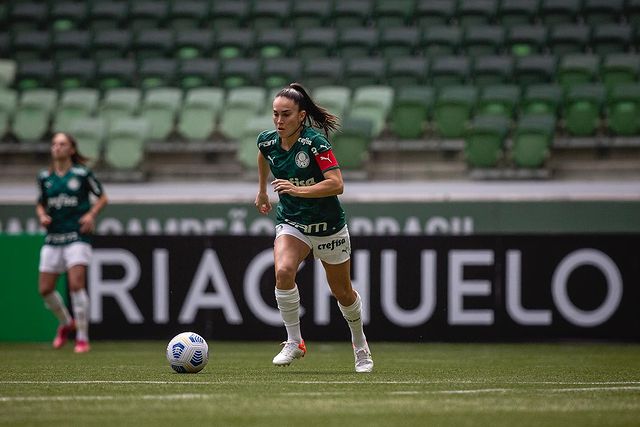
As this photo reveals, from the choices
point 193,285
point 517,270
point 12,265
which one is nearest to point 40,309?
point 12,265

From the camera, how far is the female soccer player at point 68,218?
12.2 m

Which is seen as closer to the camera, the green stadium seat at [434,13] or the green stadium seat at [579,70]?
the green stadium seat at [579,70]

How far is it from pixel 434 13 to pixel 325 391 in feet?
48.2

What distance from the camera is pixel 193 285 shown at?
45.9 feet

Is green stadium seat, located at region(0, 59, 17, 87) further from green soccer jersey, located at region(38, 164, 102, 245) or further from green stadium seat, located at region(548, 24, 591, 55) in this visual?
green stadium seat, located at region(548, 24, 591, 55)

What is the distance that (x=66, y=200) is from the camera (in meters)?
12.3

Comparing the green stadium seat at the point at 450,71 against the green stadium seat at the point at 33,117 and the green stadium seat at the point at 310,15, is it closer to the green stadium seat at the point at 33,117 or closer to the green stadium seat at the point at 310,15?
the green stadium seat at the point at 310,15

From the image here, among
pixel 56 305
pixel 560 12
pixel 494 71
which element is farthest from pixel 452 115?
pixel 56 305

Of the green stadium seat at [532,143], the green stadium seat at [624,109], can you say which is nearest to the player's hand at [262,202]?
the green stadium seat at [532,143]

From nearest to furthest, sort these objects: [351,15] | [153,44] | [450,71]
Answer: [450,71], [153,44], [351,15]

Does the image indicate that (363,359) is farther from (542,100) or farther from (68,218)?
(542,100)

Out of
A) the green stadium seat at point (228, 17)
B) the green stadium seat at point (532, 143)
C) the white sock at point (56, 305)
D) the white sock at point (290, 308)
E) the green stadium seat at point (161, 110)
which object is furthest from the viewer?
the green stadium seat at point (228, 17)

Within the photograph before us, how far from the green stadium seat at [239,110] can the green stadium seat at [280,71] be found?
2.05ft

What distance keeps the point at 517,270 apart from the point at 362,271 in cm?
189
